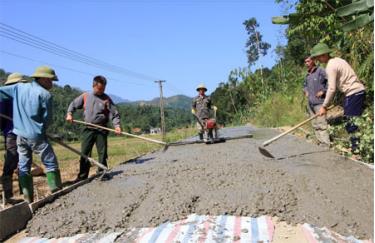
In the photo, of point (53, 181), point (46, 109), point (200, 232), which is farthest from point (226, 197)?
point (46, 109)

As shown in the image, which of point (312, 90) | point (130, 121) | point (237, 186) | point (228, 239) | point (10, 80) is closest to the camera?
point (228, 239)

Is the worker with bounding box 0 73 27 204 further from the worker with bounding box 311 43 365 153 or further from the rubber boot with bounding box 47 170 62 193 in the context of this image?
the worker with bounding box 311 43 365 153

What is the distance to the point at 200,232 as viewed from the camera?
2949 millimetres

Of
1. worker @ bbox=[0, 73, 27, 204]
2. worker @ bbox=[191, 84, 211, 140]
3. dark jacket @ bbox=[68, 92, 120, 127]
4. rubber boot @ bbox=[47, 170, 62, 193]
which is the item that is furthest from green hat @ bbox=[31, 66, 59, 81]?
worker @ bbox=[191, 84, 211, 140]

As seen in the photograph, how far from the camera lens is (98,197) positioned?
13.4 ft

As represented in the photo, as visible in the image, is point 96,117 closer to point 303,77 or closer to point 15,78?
point 15,78

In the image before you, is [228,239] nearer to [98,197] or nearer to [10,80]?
[98,197]

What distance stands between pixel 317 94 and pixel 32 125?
12.6 ft

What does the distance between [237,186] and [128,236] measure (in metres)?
1.25

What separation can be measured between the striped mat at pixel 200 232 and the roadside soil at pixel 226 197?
0.34 ft

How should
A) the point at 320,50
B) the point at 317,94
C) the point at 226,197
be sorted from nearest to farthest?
the point at 226,197
the point at 320,50
the point at 317,94

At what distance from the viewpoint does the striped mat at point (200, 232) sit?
9.33 ft

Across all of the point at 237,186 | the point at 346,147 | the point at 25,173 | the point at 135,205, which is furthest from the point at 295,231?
the point at 346,147

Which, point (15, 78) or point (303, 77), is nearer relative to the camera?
point (15, 78)
